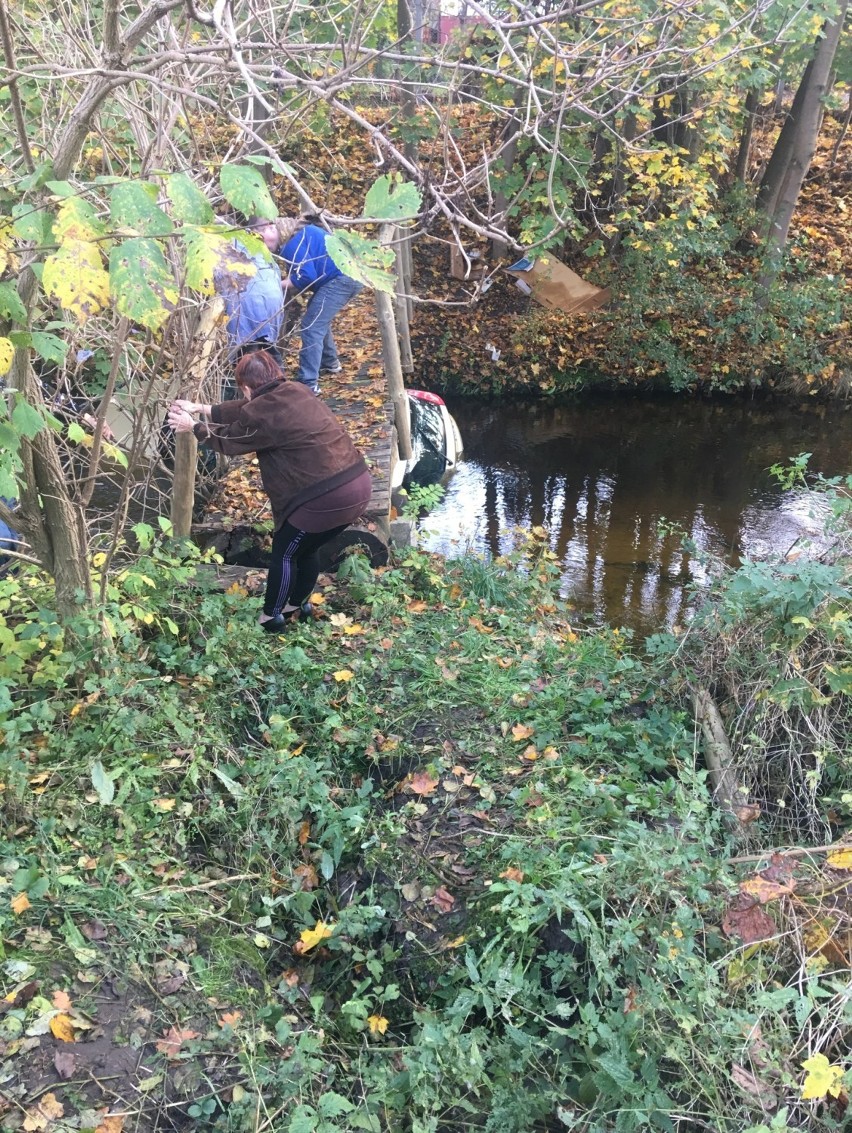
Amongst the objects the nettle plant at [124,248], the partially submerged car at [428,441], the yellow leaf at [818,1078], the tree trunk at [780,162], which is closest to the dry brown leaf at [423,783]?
the yellow leaf at [818,1078]

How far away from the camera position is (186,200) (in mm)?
1781

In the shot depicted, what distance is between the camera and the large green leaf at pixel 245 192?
1.78 meters

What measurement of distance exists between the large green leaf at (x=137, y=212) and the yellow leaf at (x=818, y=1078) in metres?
2.59

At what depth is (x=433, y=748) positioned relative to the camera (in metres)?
3.76

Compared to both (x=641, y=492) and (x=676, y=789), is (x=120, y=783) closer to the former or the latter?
(x=676, y=789)

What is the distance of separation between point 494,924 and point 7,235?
2728 millimetres

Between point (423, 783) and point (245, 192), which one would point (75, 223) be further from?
point (423, 783)

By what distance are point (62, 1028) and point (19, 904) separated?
1.58 feet

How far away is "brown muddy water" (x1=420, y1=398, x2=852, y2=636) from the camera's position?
25.3 ft

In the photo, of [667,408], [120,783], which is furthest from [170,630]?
[667,408]

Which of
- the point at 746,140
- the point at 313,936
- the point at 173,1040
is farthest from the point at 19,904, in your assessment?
the point at 746,140

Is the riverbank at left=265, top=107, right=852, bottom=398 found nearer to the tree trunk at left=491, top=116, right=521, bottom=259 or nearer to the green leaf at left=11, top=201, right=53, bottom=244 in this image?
the tree trunk at left=491, top=116, right=521, bottom=259

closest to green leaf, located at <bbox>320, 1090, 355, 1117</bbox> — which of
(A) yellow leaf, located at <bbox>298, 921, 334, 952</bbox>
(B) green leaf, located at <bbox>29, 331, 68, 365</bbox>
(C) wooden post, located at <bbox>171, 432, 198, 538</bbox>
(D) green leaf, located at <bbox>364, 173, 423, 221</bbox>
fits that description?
(A) yellow leaf, located at <bbox>298, 921, 334, 952</bbox>

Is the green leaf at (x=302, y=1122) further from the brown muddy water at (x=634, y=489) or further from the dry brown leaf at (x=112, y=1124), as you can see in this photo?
the brown muddy water at (x=634, y=489)
